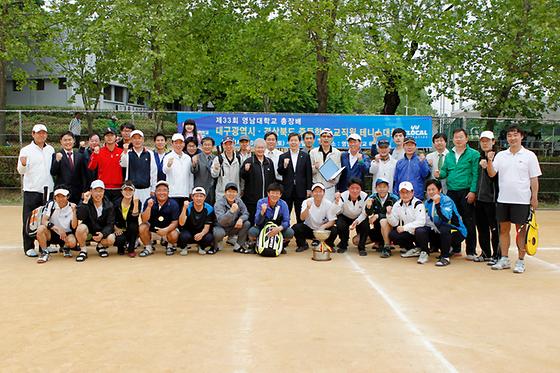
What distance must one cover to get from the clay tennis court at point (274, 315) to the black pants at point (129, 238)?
1.09ft

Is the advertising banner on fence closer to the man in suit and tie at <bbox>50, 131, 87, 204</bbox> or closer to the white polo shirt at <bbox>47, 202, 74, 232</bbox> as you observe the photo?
the man in suit and tie at <bbox>50, 131, 87, 204</bbox>

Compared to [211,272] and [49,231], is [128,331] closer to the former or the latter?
[211,272]

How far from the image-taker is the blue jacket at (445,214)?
23.0 feet

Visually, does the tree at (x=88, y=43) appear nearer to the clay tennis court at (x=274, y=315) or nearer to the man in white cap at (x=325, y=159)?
the man in white cap at (x=325, y=159)

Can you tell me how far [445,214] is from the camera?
701cm

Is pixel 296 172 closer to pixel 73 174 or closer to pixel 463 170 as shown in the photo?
pixel 463 170

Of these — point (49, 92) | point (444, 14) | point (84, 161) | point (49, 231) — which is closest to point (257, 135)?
point (84, 161)

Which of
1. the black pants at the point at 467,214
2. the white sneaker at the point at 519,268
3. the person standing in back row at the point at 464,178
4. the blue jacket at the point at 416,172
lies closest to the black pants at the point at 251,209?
the blue jacket at the point at 416,172

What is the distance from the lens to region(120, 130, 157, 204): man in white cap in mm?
7559

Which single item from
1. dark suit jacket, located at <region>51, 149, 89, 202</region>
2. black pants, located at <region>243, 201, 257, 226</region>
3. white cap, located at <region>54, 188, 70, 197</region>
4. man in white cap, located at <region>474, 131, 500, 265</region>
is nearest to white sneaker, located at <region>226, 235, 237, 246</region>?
black pants, located at <region>243, 201, 257, 226</region>

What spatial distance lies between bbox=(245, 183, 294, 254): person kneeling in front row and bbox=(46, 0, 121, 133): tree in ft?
26.6

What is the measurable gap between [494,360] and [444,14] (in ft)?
44.0

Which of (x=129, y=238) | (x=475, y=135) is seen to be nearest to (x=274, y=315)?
(x=129, y=238)

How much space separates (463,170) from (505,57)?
→ 8.19 meters
